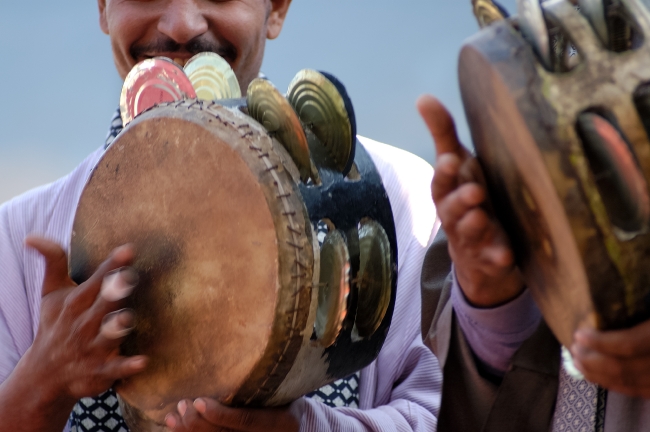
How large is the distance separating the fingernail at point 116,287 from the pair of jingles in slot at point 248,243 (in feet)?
0.13

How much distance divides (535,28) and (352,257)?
466mm

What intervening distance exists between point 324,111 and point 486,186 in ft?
0.99

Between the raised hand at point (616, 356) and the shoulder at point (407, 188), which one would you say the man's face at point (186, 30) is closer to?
the shoulder at point (407, 188)

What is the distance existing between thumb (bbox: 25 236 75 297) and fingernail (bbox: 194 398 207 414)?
0.93 feet

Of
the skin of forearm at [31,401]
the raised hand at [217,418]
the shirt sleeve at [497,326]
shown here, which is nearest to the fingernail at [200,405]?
the raised hand at [217,418]

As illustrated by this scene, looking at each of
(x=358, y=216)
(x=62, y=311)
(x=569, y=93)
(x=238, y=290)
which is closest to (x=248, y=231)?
(x=238, y=290)

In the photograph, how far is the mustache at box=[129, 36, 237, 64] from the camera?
5.50 feet

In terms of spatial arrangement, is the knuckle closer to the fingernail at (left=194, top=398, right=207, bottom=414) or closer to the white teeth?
the fingernail at (left=194, top=398, right=207, bottom=414)

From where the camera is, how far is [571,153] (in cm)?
79

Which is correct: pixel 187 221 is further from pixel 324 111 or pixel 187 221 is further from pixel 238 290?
pixel 324 111

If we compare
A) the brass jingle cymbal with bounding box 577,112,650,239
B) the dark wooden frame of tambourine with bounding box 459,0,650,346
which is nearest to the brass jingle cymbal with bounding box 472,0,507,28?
the dark wooden frame of tambourine with bounding box 459,0,650,346

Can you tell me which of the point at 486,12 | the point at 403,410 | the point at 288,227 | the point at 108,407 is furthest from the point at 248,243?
the point at 108,407

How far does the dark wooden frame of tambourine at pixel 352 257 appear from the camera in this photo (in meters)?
1.12

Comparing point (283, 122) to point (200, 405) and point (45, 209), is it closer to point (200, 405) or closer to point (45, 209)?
point (200, 405)
